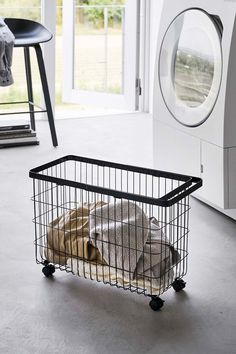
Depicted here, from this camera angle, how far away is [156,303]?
7.18 ft

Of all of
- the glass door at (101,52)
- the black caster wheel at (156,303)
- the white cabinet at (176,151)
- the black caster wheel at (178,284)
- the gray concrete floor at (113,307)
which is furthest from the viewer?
the glass door at (101,52)

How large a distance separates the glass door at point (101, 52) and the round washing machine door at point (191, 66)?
5.43ft

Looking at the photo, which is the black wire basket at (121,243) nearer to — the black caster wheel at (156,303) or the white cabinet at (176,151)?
the black caster wheel at (156,303)

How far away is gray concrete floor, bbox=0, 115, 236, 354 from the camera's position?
201 centimetres

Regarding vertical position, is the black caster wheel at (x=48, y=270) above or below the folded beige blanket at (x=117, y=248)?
below

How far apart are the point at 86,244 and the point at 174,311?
33 centimetres

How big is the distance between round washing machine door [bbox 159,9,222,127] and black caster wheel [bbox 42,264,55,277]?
829 mm

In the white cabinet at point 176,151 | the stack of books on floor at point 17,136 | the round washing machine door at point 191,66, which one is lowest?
the stack of books on floor at point 17,136

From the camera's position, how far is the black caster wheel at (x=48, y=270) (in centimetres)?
241

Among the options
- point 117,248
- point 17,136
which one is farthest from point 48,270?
point 17,136

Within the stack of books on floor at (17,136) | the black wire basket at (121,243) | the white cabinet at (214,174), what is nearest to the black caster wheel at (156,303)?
the black wire basket at (121,243)

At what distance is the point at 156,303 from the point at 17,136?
2017 millimetres

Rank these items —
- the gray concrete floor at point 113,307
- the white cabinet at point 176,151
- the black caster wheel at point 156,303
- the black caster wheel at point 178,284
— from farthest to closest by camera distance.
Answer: the white cabinet at point 176,151
the black caster wheel at point 178,284
the black caster wheel at point 156,303
the gray concrete floor at point 113,307

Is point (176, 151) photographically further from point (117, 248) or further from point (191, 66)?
point (117, 248)
